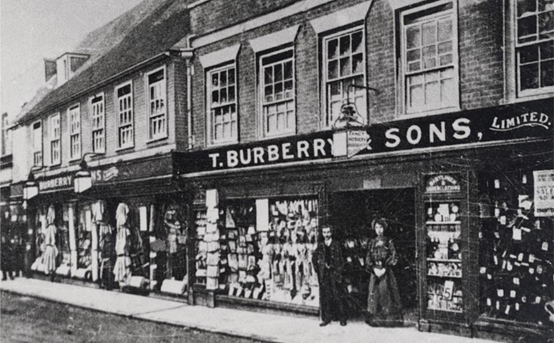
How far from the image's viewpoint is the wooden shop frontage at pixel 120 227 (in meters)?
15.0

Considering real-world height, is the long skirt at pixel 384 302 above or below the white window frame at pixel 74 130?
below

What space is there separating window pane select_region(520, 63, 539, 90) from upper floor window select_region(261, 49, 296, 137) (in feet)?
15.2

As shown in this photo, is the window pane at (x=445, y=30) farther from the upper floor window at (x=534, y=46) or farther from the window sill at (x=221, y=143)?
the window sill at (x=221, y=143)

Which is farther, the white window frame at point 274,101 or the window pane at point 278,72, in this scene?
the window pane at point 278,72

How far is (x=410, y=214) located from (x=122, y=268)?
30.4ft

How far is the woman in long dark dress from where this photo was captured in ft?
33.3

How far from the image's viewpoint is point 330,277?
10.8 m

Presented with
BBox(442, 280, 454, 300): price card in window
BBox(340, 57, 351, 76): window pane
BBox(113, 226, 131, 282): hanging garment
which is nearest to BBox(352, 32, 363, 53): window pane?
BBox(340, 57, 351, 76): window pane

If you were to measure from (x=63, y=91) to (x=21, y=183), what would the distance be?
4.31 meters

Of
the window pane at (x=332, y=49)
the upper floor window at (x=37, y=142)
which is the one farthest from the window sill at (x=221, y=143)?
the upper floor window at (x=37, y=142)

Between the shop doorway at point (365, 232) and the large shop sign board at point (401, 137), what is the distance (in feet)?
3.46

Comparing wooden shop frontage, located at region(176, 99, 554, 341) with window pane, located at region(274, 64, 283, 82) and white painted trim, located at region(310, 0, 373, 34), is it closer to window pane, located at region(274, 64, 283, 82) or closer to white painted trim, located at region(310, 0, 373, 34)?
window pane, located at region(274, 64, 283, 82)

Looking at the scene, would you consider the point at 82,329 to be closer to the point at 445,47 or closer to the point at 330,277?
the point at 330,277

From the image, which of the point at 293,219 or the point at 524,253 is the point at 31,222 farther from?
the point at 524,253
